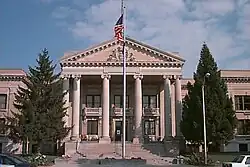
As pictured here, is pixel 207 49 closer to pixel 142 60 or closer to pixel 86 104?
pixel 142 60

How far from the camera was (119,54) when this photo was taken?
5678 cm

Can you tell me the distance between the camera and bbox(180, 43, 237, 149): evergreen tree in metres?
46.8

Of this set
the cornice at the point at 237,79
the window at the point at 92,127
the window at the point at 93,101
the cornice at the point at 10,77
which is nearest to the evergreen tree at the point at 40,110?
the window at the point at 92,127

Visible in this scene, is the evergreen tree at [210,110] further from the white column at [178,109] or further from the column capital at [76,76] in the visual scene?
the column capital at [76,76]

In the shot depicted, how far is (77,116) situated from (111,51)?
1052cm

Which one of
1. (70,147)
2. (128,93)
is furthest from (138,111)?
(70,147)

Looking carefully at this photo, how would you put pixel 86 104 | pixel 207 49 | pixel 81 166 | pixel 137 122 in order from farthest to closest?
pixel 86 104 < pixel 137 122 < pixel 207 49 < pixel 81 166

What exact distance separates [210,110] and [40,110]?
20.0 meters

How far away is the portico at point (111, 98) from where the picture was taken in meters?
55.3

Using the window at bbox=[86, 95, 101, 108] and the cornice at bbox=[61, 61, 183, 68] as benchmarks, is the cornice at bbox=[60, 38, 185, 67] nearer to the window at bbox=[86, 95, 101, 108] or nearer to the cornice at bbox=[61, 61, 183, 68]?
the cornice at bbox=[61, 61, 183, 68]

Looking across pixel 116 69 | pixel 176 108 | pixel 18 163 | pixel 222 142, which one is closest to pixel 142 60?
pixel 116 69

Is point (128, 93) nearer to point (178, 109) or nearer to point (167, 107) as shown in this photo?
point (167, 107)

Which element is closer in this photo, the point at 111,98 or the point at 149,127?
the point at 149,127

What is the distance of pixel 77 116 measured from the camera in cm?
5500
